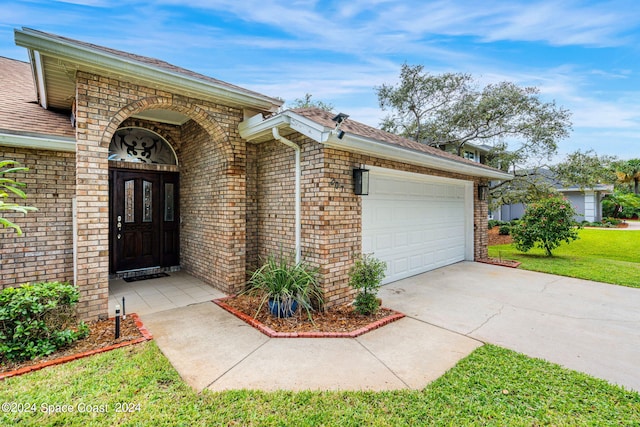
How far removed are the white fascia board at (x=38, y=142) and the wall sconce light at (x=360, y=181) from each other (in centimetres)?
457

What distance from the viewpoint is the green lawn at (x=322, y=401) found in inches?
90.7

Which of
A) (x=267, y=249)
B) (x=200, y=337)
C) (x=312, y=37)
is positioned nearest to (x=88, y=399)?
(x=200, y=337)

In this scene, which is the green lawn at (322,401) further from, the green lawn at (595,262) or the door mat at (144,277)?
the green lawn at (595,262)

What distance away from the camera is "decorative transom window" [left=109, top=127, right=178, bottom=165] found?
637 cm

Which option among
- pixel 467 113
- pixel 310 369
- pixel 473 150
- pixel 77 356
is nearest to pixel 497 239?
pixel 467 113

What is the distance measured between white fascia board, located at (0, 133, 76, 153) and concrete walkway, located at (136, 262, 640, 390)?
9.90 ft

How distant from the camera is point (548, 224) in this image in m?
9.55

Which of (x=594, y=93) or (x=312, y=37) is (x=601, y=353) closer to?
(x=312, y=37)

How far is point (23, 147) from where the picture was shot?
4676 millimetres

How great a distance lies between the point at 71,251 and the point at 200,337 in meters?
3.25

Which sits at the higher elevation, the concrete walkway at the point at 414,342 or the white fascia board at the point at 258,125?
the white fascia board at the point at 258,125

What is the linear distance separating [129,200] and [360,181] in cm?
523

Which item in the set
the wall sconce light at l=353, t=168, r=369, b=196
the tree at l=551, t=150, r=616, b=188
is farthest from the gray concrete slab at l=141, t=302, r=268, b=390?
the tree at l=551, t=150, r=616, b=188

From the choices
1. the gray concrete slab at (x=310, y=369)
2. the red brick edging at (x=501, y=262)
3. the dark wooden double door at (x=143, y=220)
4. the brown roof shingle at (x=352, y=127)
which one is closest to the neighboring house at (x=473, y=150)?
the red brick edging at (x=501, y=262)
